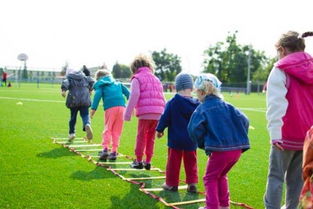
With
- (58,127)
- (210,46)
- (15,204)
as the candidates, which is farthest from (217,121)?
(210,46)

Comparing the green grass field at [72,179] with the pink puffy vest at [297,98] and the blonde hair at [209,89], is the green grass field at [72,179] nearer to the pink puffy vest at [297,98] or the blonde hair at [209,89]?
the pink puffy vest at [297,98]

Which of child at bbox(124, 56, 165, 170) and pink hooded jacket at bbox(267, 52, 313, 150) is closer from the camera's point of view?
pink hooded jacket at bbox(267, 52, 313, 150)

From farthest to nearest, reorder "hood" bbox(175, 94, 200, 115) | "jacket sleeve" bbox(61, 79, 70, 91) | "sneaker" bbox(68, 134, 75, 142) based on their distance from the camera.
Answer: "sneaker" bbox(68, 134, 75, 142)
"jacket sleeve" bbox(61, 79, 70, 91)
"hood" bbox(175, 94, 200, 115)

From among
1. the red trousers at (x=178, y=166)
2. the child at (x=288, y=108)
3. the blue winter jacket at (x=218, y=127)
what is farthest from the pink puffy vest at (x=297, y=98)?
the red trousers at (x=178, y=166)

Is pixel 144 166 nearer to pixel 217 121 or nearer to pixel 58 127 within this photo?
pixel 217 121

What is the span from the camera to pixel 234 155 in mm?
4414

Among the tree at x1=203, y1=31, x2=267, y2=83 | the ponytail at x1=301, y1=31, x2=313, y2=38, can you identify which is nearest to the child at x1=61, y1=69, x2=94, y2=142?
the ponytail at x1=301, y1=31, x2=313, y2=38

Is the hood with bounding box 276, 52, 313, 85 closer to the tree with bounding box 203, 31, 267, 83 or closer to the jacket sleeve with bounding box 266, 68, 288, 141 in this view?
the jacket sleeve with bounding box 266, 68, 288, 141

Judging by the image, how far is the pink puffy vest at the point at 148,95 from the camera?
21.4 feet

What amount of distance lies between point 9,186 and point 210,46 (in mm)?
81545

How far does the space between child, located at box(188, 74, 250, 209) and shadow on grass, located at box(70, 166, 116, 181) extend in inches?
83.9

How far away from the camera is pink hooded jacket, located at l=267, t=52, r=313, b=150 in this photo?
393 cm

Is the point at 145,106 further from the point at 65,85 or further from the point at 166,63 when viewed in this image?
the point at 166,63

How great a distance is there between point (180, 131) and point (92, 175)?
5.37 feet
